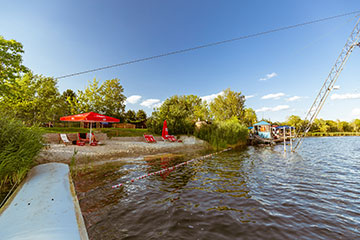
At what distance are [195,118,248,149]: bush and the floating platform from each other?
14.6 meters

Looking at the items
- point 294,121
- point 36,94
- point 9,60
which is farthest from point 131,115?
point 294,121

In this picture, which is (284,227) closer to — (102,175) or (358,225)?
(358,225)

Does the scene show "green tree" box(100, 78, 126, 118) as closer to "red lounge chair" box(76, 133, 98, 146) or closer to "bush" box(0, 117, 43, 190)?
"red lounge chair" box(76, 133, 98, 146)

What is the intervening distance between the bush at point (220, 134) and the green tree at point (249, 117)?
24.0m

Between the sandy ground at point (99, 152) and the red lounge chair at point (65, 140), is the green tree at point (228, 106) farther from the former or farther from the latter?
the red lounge chair at point (65, 140)

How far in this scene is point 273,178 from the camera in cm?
604

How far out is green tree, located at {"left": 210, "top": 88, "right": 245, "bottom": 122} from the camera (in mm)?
39938

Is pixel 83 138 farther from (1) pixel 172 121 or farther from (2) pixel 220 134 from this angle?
Result: (2) pixel 220 134

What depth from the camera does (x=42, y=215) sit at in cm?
206

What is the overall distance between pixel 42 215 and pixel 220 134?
16598 mm

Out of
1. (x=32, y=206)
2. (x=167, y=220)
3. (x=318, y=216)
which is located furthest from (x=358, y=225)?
(x=32, y=206)

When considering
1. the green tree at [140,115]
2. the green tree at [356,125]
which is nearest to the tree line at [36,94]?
the green tree at [140,115]

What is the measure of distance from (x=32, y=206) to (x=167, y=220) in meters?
2.21

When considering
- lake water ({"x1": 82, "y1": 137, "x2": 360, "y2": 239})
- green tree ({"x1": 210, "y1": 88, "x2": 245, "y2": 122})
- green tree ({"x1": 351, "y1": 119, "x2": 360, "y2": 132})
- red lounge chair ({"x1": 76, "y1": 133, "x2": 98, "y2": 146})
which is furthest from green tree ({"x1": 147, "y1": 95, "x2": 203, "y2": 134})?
green tree ({"x1": 351, "y1": 119, "x2": 360, "y2": 132})
